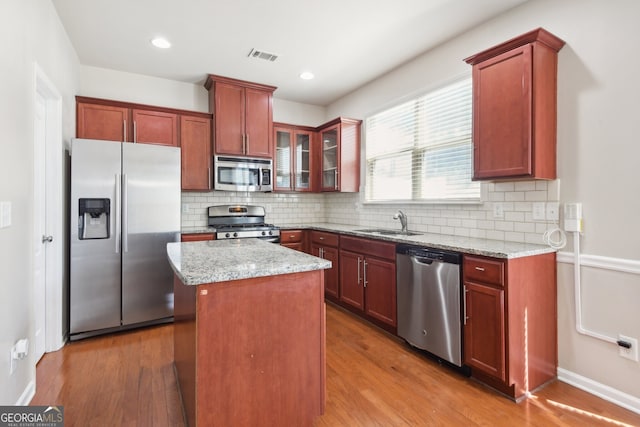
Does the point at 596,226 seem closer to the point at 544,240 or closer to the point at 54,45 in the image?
the point at 544,240

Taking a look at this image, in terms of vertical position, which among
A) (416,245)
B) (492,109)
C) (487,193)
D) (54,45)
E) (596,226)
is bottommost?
(416,245)

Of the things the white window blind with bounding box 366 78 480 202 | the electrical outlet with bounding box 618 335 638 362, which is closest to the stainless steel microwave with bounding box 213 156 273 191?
the white window blind with bounding box 366 78 480 202

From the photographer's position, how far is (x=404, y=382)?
86.1 inches

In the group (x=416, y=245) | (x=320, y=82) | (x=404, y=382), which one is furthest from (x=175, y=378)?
(x=320, y=82)

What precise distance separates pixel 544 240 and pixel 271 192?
3.38 meters

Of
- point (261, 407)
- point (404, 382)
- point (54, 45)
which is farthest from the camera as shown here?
point (54, 45)

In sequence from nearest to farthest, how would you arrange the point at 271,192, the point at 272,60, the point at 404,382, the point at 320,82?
the point at 404,382 → the point at 272,60 → the point at 320,82 → the point at 271,192

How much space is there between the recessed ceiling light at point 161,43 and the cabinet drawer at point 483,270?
10.9 feet

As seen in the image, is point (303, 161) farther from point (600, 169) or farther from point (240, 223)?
point (600, 169)

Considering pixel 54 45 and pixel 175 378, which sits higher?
pixel 54 45

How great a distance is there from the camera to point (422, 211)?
11.1ft

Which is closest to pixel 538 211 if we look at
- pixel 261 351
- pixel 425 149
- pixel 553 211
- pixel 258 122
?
pixel 553 211

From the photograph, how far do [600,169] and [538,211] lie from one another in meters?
0.44

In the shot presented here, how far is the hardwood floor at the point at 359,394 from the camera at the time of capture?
1808 millimetres
